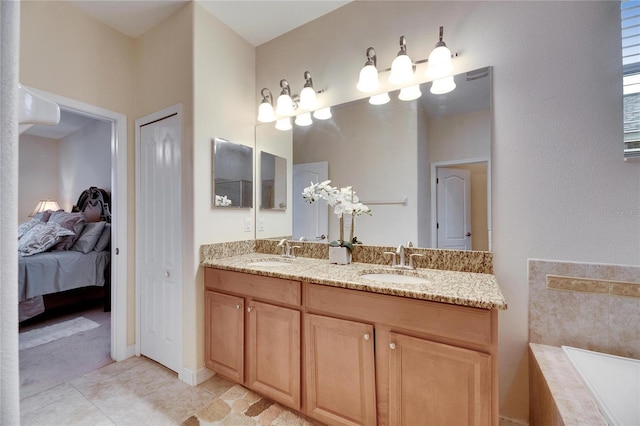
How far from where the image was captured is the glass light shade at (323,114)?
2.13m

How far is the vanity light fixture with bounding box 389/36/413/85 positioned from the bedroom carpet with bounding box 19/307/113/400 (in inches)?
121

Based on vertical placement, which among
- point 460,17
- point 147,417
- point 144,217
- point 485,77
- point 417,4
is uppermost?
point 417,4

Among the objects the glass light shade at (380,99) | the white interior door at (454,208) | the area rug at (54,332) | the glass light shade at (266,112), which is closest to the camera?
the white interior door at (454,208)

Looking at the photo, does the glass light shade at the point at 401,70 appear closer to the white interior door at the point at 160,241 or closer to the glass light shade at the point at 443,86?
the glass light shade at the point at 443,86

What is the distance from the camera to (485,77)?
1.57 metres

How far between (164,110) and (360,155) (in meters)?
1.54

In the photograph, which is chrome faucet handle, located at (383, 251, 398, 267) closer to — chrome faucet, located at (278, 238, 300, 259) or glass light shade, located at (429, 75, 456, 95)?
chrome faucet, located at (278, 238, 300, 259)

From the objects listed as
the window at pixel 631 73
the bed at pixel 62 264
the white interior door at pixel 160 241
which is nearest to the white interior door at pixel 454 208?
the window at pixel 631 73

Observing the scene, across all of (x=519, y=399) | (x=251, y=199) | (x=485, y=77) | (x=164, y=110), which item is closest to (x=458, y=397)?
(x=519, y=399)

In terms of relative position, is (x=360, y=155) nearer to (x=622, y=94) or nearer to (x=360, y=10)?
(x=360, y=10)

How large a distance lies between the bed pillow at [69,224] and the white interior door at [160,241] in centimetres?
196

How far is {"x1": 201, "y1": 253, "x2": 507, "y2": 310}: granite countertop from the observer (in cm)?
113

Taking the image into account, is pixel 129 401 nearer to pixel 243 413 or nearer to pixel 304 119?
pixel 243 413

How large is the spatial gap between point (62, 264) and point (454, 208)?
4059 mm
